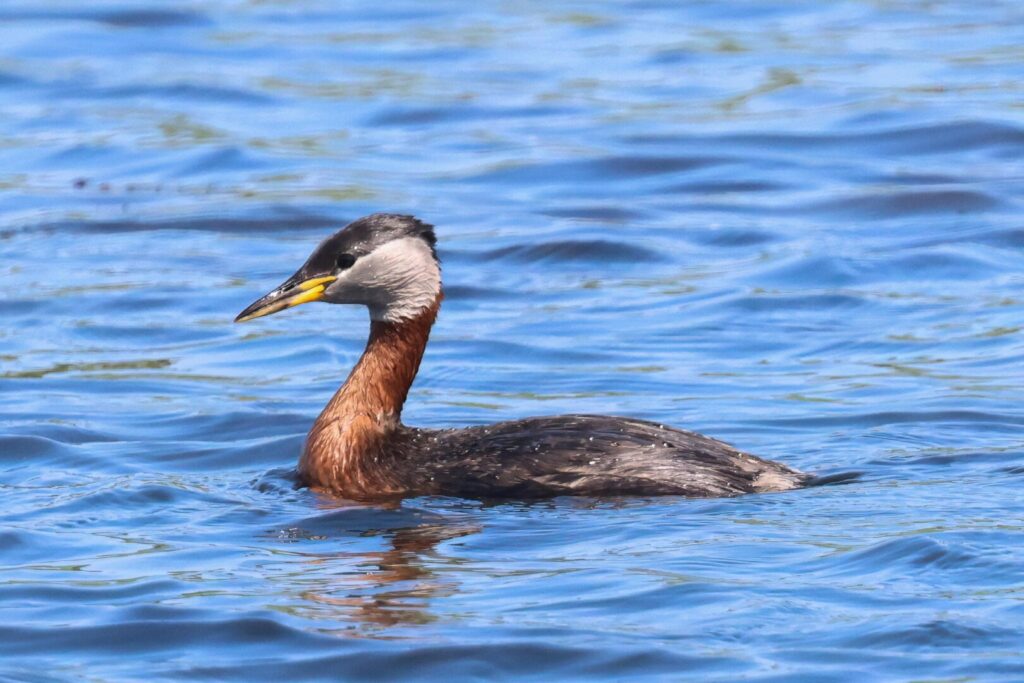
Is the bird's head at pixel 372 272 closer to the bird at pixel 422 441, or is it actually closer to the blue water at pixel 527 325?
the bird at pixel 422 441

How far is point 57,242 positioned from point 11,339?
295cm

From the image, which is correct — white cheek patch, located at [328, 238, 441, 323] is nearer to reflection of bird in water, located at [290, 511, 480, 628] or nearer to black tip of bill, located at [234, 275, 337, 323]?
black tip of bill, located at [234, 275, 337, 323]

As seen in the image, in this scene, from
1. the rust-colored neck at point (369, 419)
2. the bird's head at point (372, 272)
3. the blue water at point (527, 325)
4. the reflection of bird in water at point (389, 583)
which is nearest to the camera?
the blue water at point (527, 325)

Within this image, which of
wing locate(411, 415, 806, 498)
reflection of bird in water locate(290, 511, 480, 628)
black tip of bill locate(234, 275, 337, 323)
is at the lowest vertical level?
reflection of bird in water locate(290, 511, 480, 628)

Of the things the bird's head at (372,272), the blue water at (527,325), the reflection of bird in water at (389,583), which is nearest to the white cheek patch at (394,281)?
the bird's head at (372,272)

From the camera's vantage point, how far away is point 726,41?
24781mm

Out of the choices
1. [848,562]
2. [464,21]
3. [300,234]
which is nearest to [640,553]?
[848,562]

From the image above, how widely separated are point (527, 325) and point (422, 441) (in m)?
4.13

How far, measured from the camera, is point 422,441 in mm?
10914

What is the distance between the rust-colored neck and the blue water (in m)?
0.31

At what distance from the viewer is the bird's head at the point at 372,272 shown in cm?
1090

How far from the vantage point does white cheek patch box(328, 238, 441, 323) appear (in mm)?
10914

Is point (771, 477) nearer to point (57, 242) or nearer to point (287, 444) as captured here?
point (287, 444)

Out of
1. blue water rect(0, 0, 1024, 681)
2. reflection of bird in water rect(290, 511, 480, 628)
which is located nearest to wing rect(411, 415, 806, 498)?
blue water rect(0, 0, 1024, 681)
